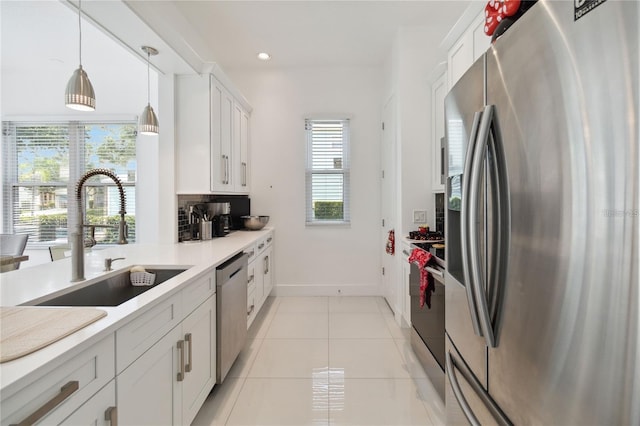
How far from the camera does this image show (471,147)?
89 centimetres

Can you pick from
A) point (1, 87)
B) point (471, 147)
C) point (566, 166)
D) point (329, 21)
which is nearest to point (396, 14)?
point (329, 21)

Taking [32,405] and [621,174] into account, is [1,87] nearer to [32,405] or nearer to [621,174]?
[32,405]

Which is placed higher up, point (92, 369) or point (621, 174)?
point (621, 174)

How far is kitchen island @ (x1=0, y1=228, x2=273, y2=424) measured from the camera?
2.38 ft

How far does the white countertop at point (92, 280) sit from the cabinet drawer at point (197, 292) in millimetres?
60

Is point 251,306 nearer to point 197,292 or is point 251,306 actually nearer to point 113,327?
point 197,292

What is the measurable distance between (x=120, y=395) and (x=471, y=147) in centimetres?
141

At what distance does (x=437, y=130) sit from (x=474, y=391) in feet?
8.00

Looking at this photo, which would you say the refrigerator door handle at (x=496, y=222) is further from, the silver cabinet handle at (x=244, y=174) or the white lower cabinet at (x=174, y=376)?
the silver cabinet handle at (x=244, y=174)

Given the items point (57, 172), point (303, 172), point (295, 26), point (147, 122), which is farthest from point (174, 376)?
point (57, 172)

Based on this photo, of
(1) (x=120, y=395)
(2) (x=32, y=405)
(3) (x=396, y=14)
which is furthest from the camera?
(3) (x=396, y=14)

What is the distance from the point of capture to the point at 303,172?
4.09m

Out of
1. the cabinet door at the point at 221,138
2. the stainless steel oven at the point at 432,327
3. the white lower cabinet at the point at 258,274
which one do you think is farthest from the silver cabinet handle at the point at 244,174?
the stainless steel oven at the point at 432,327

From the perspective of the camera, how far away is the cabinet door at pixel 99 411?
85cm
